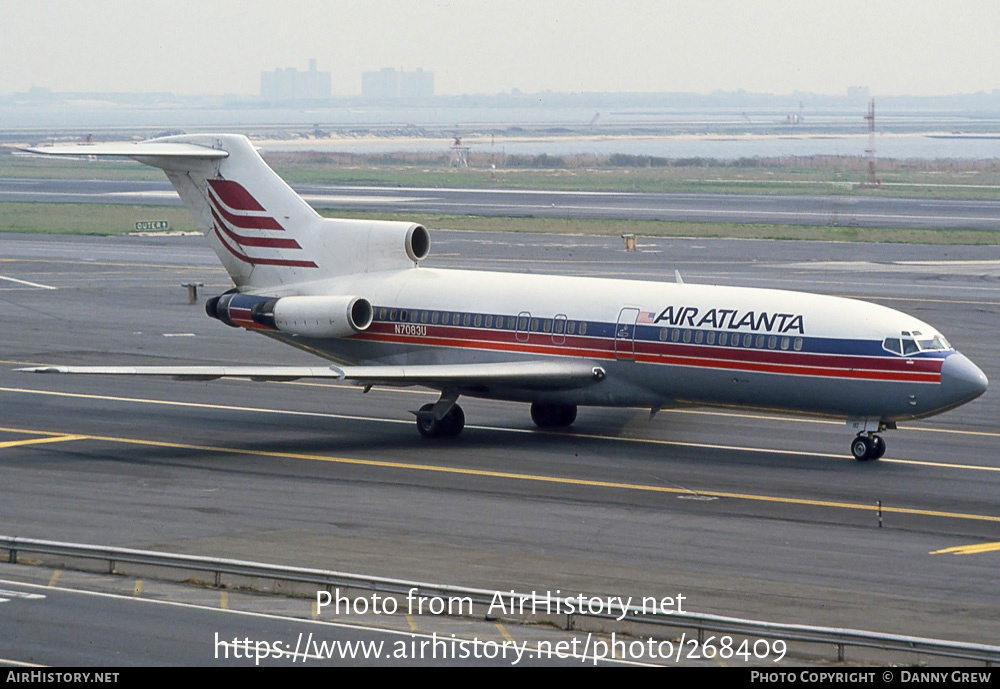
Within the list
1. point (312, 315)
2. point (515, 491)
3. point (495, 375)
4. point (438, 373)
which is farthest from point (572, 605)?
point (312, 315)

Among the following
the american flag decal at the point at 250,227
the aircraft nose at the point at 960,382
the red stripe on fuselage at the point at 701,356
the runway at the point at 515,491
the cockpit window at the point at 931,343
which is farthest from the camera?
the american flag decal at the point at 250,227

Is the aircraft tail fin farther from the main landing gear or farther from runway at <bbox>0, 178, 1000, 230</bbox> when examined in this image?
runway at <bbox>0, 178, 1000, 230</bbox>

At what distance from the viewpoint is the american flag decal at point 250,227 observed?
36.9 meters

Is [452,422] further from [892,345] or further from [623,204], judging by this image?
[623,204]

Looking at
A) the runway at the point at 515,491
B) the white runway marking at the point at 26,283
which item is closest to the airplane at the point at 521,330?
the runway at the point at 515,491

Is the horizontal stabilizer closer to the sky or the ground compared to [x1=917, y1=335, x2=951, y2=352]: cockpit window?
closer to the sky

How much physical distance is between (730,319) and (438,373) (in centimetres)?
648

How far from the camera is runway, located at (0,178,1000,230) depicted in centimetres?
9488

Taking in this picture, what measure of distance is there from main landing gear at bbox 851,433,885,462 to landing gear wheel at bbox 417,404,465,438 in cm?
Result: 882

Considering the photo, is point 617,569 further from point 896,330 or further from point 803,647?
point 896,330

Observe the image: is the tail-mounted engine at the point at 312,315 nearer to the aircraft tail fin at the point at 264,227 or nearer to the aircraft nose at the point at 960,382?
the aircraft tail fin at the point at 264,227

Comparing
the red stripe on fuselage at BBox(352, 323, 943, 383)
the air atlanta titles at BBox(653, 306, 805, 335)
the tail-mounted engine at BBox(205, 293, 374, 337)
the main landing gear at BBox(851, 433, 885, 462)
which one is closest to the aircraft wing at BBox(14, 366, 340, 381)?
the tail-mounted engine at BBox(205, 293, 374, 337)

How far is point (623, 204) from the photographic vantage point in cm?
10800

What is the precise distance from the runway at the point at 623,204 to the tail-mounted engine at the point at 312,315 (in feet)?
196
